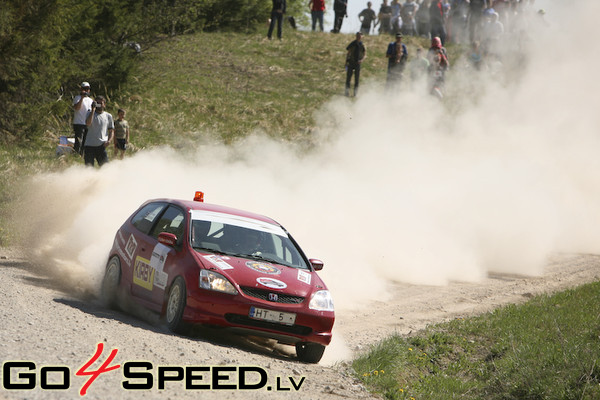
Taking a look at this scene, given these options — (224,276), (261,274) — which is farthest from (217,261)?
(261,274)

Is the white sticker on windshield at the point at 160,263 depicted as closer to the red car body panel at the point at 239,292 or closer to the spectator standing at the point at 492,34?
the red car body panel at the point at 239,292

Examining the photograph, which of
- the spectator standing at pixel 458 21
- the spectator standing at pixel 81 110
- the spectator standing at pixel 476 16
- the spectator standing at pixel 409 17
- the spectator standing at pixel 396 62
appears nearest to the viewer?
the spectator standing at pixel 81 110

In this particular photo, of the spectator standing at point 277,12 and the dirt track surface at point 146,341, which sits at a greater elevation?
the spectator standing at point 277,12

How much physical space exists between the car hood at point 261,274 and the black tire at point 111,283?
1.90 metres

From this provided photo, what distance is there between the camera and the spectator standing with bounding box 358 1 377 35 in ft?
111

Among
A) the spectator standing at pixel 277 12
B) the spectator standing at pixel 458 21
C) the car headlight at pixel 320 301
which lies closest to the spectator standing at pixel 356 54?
the spectator standing at pixel 458 21

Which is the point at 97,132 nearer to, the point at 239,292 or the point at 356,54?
the point at 239,292

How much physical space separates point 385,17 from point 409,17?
2237 millimetres

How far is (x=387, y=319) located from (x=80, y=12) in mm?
13404

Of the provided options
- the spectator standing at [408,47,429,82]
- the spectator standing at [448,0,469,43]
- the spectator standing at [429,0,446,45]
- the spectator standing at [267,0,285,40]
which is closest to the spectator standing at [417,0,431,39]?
the spectator standing at [429,0,446,45]

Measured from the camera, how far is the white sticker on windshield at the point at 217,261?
863 centimetres

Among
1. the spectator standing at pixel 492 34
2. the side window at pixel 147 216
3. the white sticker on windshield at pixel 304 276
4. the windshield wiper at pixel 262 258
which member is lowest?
the white sticker on windshield at pixel 304 276

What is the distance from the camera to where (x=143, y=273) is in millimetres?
9555

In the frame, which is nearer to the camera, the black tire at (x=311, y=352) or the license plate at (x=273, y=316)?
the license plate at (x=273, y=316)
